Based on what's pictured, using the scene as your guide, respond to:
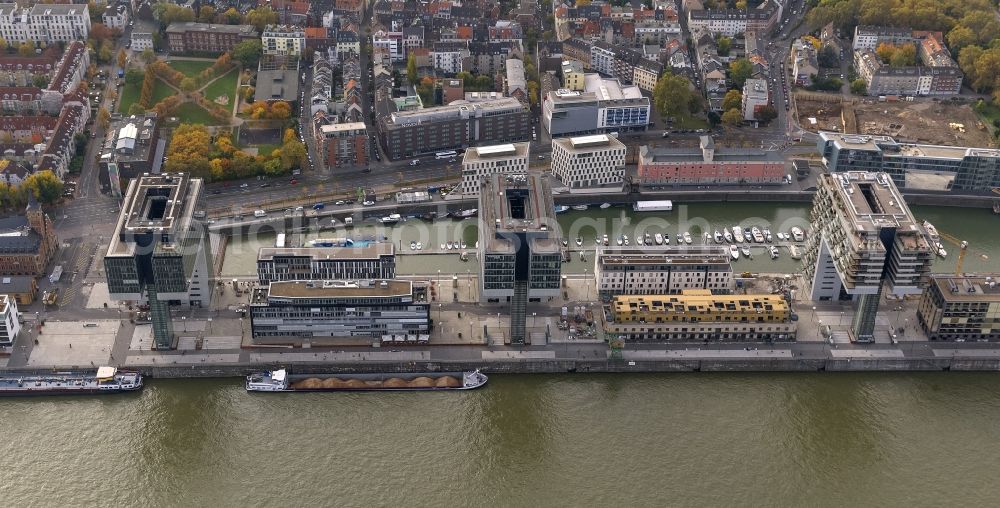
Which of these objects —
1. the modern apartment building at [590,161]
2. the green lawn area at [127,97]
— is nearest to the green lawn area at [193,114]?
the green lawn area at [127,97]

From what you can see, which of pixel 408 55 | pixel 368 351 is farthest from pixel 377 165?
pixel 368 351

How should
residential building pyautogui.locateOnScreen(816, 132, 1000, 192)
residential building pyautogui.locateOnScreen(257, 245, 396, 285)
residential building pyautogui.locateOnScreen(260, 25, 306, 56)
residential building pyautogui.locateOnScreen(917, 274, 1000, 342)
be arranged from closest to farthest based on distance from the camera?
1. residential building pyautogui.locateOnScreen(917, 274, 1000, 342)
2. residential building pyautogui.locateOnScreen(257, 245, 396, 285)
3. residential building pyautogui.locateOnScreen(816, 132, 1000, 192)
4. residential building pyautogui.locateOnScreen(260, 25, 306, 56)

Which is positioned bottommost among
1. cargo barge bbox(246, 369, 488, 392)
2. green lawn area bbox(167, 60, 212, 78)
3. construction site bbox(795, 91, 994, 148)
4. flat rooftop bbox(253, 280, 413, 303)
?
cargo barge bbox(246, 369, 488, 392)

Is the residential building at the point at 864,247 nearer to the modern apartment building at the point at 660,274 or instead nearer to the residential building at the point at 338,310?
the modern apartment building at the point at 660,274

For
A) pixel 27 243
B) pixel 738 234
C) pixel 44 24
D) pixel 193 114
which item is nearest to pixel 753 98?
pixel 738 234

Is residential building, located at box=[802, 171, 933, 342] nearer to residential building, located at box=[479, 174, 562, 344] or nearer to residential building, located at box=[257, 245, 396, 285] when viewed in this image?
residential building, located at box=[479, 174, 562, 344]

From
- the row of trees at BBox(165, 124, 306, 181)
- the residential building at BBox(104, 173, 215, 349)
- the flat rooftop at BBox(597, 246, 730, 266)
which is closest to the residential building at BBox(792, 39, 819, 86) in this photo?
the flat rooftop at BBox(597, 246, 730, 266)
